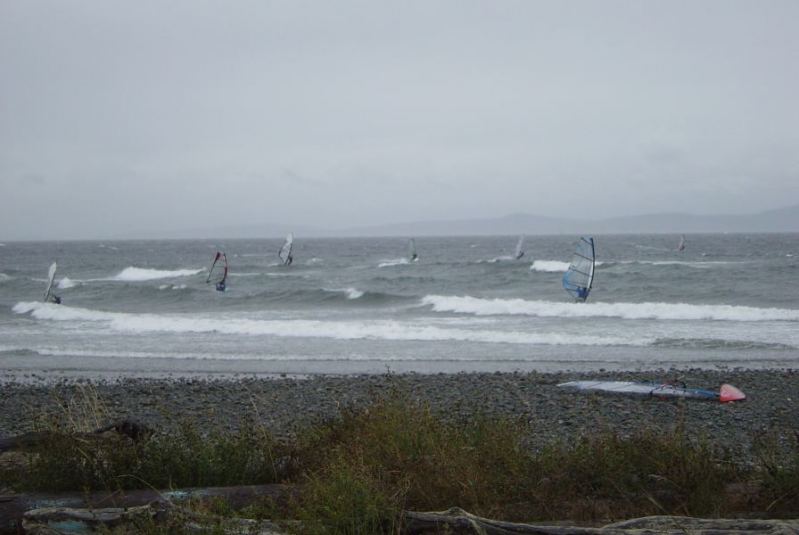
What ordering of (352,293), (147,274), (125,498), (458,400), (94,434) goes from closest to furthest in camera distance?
1. (125,498)
2. (94,434)
3. (458,400)
4. (352,293)
5. (147,274)

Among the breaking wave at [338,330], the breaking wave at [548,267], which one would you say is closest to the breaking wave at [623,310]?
the breaking wave at [338,330]

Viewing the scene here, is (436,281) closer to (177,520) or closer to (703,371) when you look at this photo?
(703,371)

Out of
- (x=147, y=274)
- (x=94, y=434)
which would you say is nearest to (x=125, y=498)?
(x=94, y=434)

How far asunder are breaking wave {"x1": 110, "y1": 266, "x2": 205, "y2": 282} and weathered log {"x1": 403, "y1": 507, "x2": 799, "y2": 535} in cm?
5543

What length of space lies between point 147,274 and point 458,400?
5383cm

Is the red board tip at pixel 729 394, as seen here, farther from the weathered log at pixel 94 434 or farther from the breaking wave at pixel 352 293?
the breaking wave at pixel 352 293

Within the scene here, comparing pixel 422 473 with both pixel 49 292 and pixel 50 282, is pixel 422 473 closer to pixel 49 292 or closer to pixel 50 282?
pixel 50 282

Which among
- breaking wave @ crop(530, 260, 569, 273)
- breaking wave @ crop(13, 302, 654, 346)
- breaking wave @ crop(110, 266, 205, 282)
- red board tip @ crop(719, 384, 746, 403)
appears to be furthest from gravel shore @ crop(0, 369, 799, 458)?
breaking wave @ crop(110, 266, 205, 282)

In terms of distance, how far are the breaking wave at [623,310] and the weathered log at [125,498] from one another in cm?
2311

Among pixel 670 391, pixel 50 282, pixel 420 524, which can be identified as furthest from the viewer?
pixel 50 282

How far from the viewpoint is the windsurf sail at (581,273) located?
28484 millimetres

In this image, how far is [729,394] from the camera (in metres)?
11.1

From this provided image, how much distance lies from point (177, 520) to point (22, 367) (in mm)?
14900

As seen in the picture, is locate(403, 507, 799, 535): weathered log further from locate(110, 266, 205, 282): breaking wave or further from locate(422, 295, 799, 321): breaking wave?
locate(110, 266, 205, 282): breaking wave
